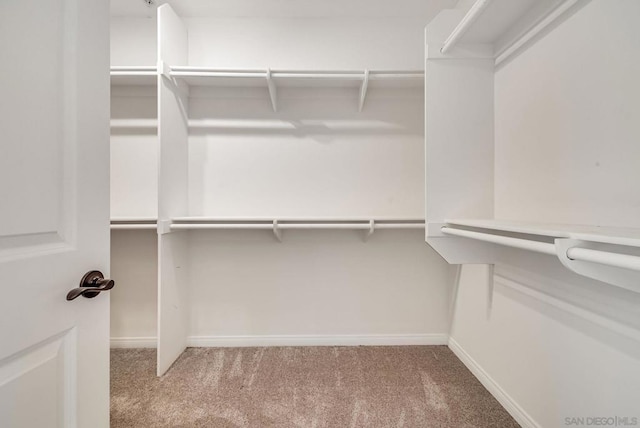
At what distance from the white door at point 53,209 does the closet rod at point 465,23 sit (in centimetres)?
126

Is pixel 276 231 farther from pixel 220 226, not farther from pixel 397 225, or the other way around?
pixel 397 225

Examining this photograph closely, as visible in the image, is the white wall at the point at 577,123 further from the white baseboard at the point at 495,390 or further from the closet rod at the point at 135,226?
the closet rod at the point at 135,226

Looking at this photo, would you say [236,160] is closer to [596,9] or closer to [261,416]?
[261,416]

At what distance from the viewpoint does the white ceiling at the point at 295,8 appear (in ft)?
6.38

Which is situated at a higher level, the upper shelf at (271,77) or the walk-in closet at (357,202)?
the upper shelf at (271,77)

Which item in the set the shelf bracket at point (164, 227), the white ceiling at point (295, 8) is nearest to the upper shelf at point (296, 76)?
the white ceiling at point (295, 8)

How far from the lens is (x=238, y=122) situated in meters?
2.06

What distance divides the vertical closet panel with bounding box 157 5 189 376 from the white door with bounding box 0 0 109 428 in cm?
103

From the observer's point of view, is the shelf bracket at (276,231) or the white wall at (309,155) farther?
the white wall at (309,155)

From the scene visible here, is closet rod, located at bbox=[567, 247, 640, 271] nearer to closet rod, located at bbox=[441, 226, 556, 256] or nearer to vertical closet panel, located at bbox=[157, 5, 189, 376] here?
closet rod, located at bbox=[441, 226, 556, 256]

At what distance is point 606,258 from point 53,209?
1.24 meters

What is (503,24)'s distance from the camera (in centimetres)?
127

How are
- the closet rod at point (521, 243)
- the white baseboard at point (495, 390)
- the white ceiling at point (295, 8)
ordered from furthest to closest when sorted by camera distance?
1. the white ceiling at point (295, 8)
2. the white baseboard at point (495, 390)
3. the closet rod at point (521, 243)

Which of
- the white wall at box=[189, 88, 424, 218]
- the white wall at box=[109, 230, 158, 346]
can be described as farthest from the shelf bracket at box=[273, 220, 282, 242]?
the white wall at box=[109, 230, 158, 346]
